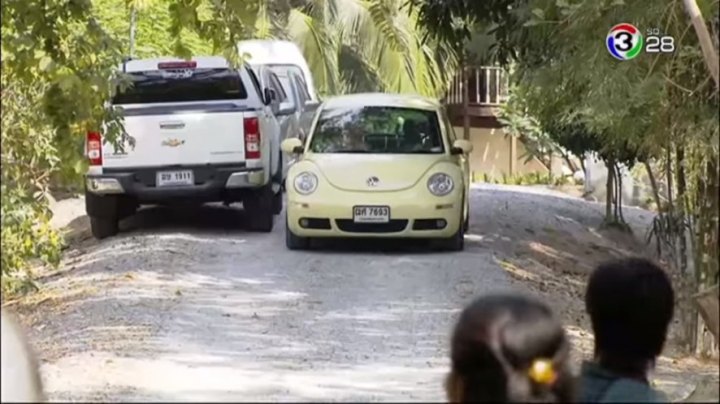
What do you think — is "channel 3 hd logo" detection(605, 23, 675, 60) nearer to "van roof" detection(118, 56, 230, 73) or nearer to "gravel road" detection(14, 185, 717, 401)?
"gravel road" detection(14, 185, 717, 401)

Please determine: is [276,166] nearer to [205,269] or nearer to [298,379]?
[205,269]

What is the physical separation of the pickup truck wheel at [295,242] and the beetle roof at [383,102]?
67.6 inches

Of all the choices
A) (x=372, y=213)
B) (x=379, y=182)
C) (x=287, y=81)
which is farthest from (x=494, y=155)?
(x=372, y=213)

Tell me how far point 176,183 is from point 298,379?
23.8 feet

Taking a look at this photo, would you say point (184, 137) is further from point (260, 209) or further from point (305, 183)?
point (305, 183)

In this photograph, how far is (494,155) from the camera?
33.7 meters

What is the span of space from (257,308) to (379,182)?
3202 millimetres

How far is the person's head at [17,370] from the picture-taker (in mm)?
4719

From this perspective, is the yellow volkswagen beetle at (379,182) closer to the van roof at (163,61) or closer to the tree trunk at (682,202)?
the van roof at (163,61)

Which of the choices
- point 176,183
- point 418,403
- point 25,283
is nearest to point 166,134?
point 176,183

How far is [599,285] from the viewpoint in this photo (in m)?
4.56

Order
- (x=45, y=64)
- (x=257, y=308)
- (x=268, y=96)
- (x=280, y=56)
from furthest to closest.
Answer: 1. (x=280, y=56)
2. (x=268, y=96)
3. (x=257, y=308)
4. (x=45, y=64)

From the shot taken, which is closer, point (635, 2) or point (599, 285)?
point (599, 285)

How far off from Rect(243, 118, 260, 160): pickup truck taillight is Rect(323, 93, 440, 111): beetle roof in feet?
2.72
